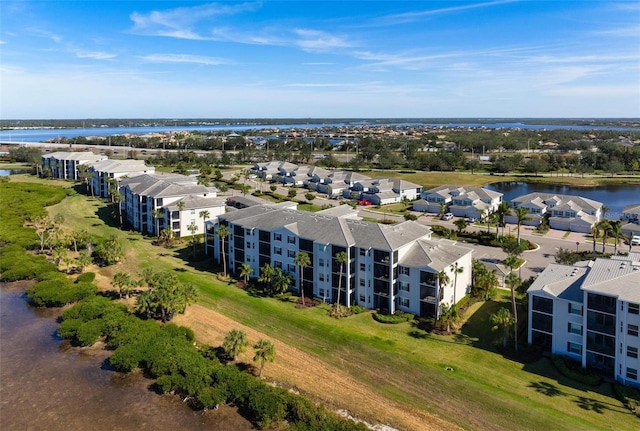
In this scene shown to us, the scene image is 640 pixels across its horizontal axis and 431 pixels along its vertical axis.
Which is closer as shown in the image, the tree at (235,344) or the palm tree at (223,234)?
the tree at (235,344)

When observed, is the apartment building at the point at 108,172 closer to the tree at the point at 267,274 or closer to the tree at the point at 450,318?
the tree at the point at 267,274

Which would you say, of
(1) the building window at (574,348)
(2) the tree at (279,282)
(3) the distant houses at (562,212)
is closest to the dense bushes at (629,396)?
(1) the building window at (574,348)

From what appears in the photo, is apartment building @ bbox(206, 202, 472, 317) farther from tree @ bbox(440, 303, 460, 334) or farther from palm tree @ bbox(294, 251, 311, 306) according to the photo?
tree @ bbox(440, 303, 460, 334)

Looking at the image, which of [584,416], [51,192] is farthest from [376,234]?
[51,192]

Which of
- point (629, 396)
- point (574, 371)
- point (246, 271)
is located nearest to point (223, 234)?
point (246, 271)

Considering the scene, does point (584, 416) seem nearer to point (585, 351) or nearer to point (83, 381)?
point (585, 351)

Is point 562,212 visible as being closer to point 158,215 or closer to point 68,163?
point 158,215
